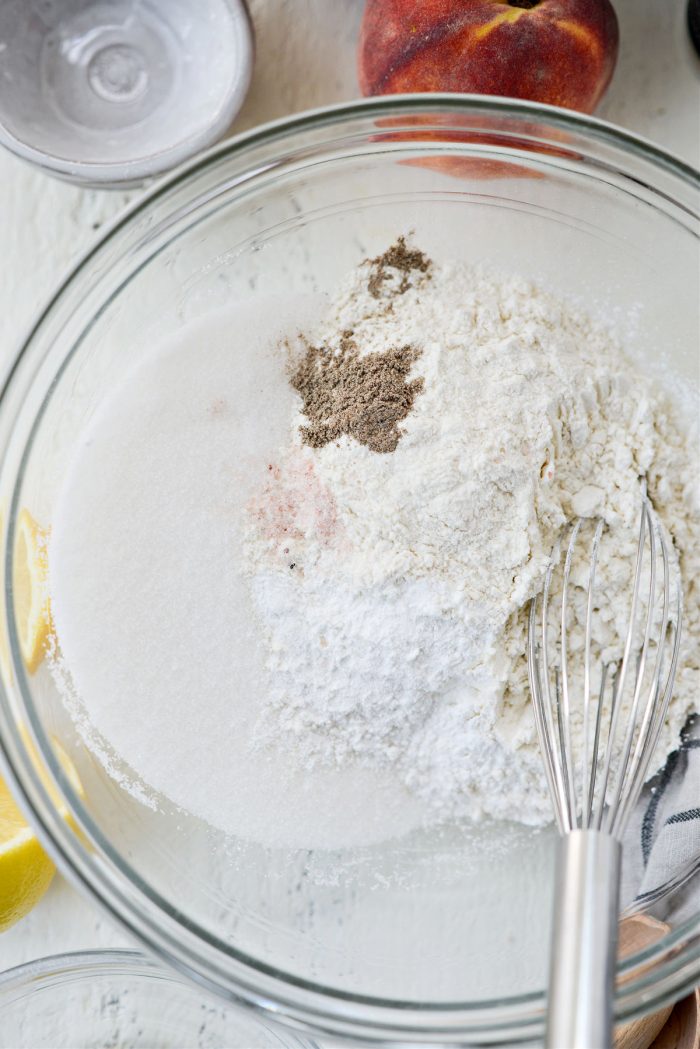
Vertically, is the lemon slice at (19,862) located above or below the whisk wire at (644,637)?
below

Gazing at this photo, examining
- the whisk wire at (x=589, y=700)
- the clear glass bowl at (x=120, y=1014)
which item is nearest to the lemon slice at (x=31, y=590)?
the clear glass bowl at (x=120, y=1014)

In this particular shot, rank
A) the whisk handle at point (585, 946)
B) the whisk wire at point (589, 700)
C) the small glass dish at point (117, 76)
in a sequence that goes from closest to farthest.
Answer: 1. the whisk handle at point (585, 946)
2. the whisk wire at point (589, 700)
3. the small glass dish at point (117, 76)

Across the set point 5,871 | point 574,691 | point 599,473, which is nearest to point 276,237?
point 599,473

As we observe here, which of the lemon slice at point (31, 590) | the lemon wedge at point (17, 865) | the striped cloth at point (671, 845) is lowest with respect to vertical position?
the lemon wedge at point (17, 865)

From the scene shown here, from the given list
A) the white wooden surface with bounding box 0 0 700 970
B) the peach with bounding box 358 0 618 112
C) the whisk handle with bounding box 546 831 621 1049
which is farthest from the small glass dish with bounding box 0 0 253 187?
the whisk handle with bounding box 546 831 621 1049

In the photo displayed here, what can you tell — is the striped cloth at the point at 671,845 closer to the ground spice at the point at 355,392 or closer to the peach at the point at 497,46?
the ground spice at the point at 355,392

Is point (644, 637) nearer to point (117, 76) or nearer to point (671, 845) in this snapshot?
point (671, 845)

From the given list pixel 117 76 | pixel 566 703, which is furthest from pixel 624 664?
pixel 117 76
